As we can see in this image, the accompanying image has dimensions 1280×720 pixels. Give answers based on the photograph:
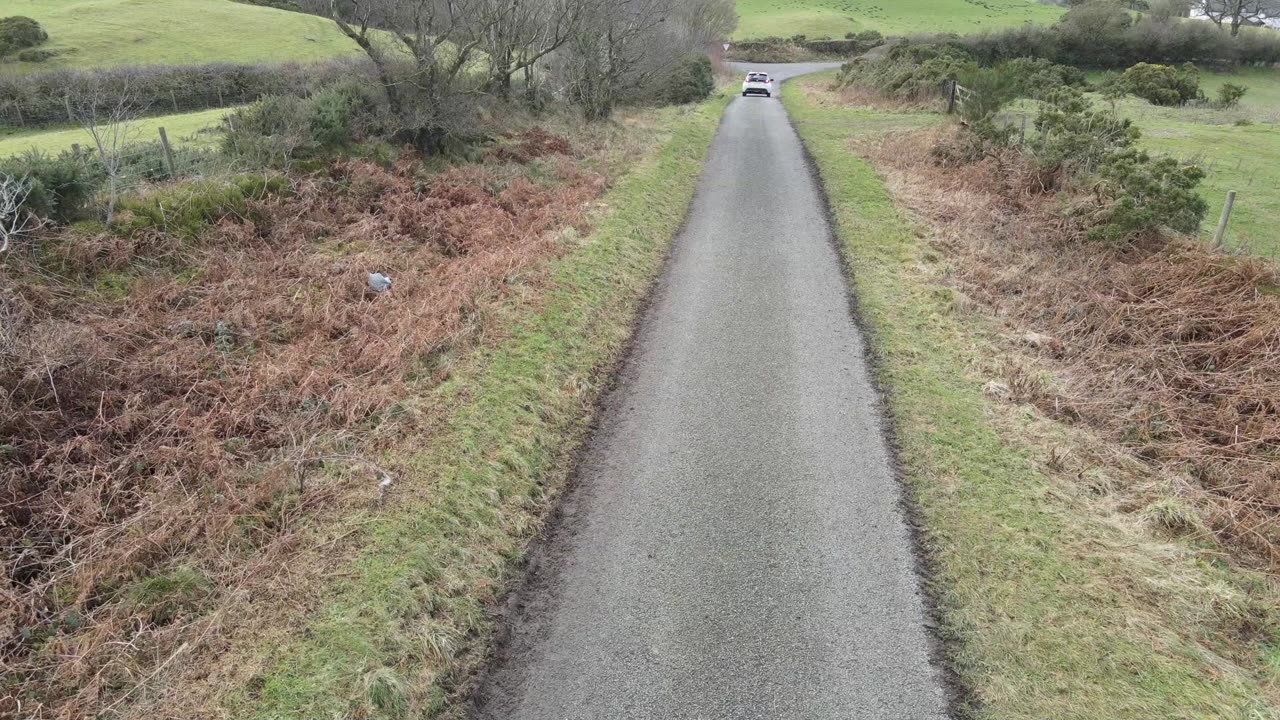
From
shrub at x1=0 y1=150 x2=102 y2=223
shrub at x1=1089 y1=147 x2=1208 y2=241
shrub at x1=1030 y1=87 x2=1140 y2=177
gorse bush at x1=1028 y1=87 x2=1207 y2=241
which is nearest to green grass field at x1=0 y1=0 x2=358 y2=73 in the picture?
shrub at x1=0 y1=150 x2=102 y2=223

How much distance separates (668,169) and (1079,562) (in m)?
16.7

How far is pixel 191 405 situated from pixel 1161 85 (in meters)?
50.4

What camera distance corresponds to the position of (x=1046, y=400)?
906 centimetres

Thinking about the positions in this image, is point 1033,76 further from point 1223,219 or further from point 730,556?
point 730,556

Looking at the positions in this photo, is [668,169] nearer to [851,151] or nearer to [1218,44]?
[851,151]

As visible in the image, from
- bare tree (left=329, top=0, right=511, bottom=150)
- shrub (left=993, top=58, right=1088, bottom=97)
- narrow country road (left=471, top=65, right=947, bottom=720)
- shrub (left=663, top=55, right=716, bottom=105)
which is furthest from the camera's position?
shrub (left=663, top=55, right=716, bottom=105)

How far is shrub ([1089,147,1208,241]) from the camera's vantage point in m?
12.9

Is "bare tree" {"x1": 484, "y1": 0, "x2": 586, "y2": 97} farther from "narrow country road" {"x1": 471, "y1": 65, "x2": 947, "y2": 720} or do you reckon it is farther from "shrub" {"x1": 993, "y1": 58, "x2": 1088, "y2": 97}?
"narrow country road" {"x1": 471, "y1": 65, "x2": 947, "y2": 720}

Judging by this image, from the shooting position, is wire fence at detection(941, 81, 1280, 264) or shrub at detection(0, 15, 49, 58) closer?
wire fence at detection(941, 81, 1280, 264)

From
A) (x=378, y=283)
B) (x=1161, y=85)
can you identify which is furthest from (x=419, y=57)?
(x=1161, y=85)

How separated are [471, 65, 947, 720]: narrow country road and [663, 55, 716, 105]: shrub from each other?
110 ft

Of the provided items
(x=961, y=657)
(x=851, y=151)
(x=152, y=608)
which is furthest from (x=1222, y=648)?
(x=851, y=151)

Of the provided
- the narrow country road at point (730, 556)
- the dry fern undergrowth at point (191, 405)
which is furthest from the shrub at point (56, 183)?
the narrow country road at point (730, 556)

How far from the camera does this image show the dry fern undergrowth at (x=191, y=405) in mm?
5516
